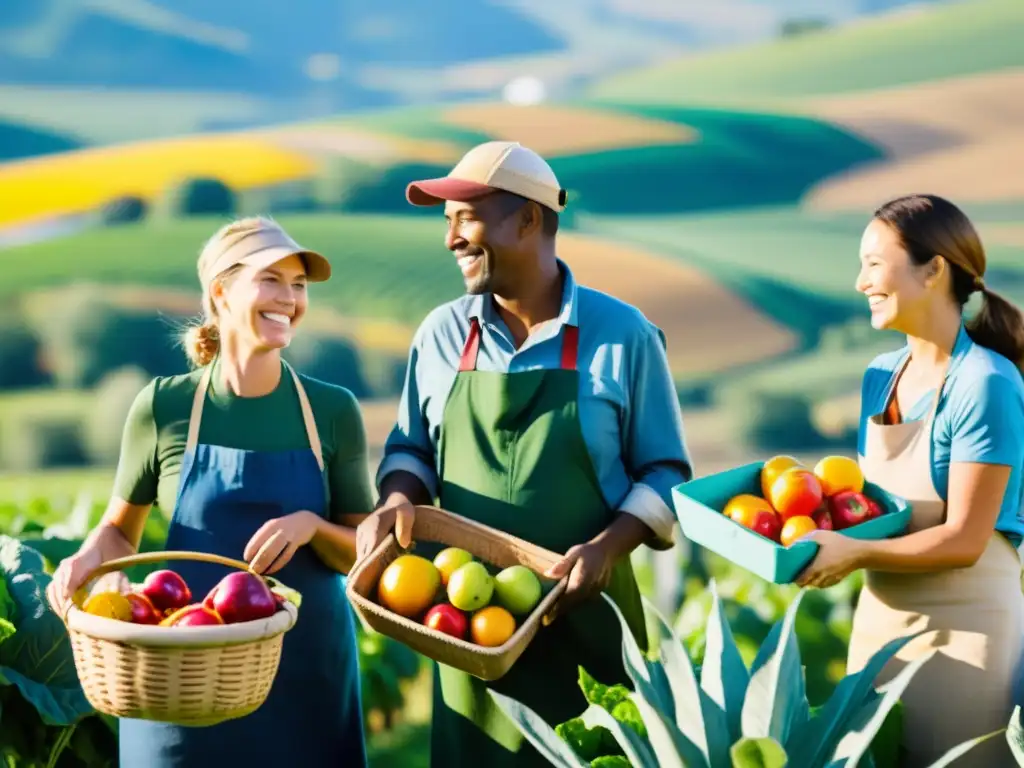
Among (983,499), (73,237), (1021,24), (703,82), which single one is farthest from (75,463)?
(1021,24)

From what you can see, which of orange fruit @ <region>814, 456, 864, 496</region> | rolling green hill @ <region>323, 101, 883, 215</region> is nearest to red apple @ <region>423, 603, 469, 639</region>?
orange fruit @ <region>814, 456, 864, 496</region>

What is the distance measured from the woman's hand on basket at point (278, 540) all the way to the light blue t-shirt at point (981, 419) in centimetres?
130

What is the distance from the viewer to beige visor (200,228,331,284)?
3.06m

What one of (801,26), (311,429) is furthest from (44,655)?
(801,26)

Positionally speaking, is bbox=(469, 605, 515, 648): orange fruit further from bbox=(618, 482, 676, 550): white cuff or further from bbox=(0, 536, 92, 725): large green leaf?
bbox=(0, 536, 92, 725): large green leaf

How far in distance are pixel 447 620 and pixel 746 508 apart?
25.2 inches

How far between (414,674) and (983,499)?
257 cm

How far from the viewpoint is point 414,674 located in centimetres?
493

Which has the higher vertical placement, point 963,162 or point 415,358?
point 415,358

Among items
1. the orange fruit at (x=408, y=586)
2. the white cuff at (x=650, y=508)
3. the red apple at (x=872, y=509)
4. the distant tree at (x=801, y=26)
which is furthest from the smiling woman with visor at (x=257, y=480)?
the distant tree at (x=801, y=26)

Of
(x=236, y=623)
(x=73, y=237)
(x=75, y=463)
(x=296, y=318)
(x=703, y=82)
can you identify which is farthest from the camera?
(x=703, y=82)

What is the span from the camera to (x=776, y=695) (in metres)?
2.45

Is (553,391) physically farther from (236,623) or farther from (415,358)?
(236,623)

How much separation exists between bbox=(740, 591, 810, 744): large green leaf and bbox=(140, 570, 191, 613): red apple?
1.11 m
